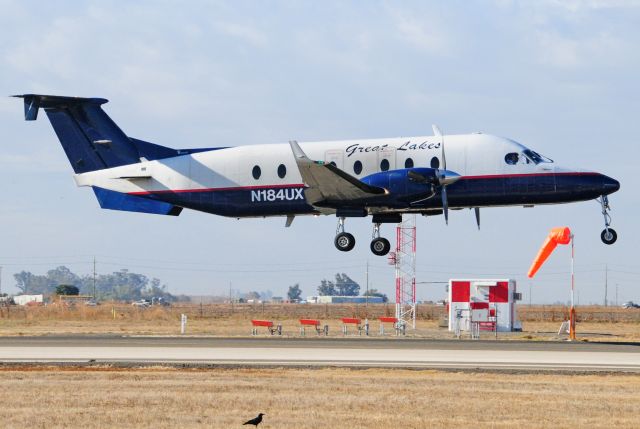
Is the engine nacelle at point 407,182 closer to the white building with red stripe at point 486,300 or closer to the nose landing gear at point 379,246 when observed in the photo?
the nose landing gear at point 379,246

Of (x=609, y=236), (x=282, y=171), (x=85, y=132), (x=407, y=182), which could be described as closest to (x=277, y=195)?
(x=282, y=171)

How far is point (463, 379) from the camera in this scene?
100 ft

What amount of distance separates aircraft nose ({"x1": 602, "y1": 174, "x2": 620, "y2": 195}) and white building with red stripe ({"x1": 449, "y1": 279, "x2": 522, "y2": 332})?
64.2 feet

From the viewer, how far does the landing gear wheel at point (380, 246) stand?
153 ft

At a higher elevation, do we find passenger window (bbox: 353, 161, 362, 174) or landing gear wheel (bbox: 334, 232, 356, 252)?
passenger window (bbox: 353, 161, 362, 174)

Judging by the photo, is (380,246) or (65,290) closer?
(380,246)

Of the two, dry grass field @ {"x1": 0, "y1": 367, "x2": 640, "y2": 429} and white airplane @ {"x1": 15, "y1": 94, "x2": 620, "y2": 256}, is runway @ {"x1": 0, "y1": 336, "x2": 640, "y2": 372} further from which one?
white airplane @ {"x1": 15, "y1": 94, "x2": 620, "y2": 256}

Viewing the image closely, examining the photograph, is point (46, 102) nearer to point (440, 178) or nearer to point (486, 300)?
point (440, 178)

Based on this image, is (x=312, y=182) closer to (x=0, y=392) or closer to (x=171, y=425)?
(x=0, y=392)

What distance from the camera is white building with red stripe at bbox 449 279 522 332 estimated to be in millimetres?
61719

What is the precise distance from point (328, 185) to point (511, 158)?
7691 millimetres

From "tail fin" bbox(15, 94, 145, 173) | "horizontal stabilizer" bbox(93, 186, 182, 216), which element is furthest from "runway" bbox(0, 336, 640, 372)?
"tail fin" bbox(15, 94, 145, 173)

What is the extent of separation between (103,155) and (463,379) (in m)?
25.2

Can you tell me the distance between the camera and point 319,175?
1649 inches
